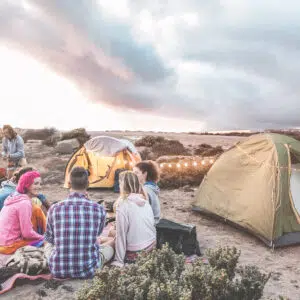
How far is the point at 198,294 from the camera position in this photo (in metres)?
3.32

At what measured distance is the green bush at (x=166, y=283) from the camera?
3059mm

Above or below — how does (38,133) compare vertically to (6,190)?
above

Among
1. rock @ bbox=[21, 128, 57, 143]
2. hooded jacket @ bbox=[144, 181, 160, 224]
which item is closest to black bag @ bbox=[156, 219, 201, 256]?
hooded jacket @ bbox=[144, 181, 160, 224]

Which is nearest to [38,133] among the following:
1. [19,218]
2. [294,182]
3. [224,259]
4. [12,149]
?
[12,149]

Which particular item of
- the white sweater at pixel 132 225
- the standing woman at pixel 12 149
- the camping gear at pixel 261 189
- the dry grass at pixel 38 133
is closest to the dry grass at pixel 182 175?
the camping gear at pixel 261 189

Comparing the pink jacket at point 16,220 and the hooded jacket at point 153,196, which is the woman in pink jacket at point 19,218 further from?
the hooded jacket at point 153,196

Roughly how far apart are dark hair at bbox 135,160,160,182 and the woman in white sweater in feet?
3.15

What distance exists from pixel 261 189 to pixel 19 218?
14.4ft

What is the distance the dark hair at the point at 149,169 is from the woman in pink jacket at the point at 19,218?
67.9 inches

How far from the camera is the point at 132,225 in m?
4.96

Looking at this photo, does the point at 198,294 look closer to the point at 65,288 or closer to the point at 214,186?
the point at 65,288

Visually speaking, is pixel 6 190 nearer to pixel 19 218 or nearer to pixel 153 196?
pixel 19 218

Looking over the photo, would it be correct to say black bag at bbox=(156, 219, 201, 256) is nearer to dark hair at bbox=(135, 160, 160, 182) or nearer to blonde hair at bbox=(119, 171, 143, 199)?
dark hair at bbox=(135, 160, 160, 182)

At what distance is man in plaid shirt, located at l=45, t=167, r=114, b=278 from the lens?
4.27 meters
